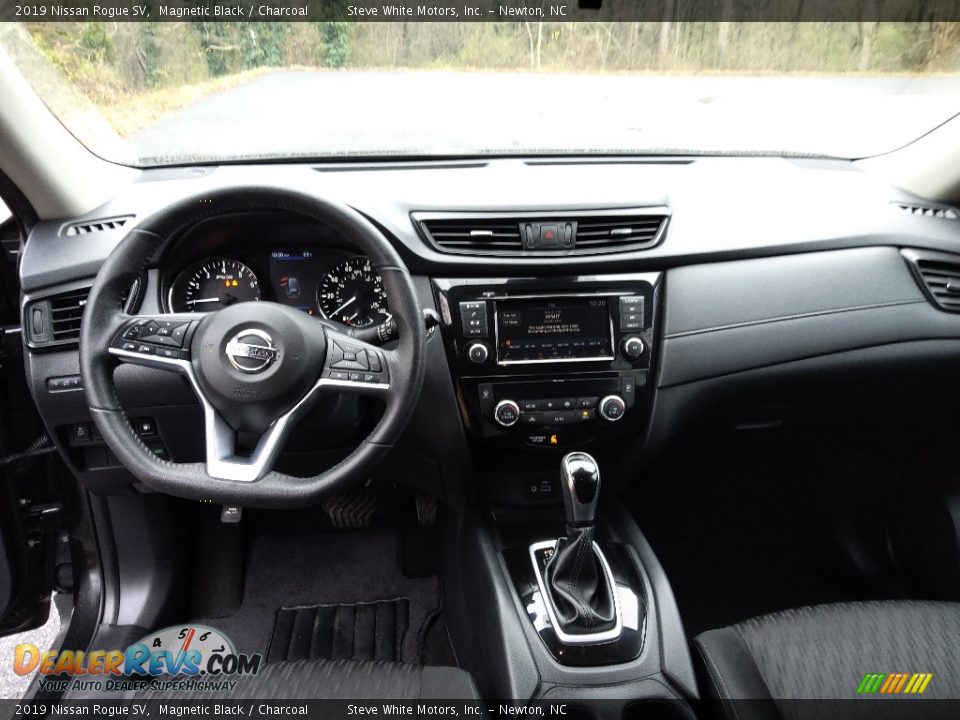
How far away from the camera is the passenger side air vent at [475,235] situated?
158 centimetres

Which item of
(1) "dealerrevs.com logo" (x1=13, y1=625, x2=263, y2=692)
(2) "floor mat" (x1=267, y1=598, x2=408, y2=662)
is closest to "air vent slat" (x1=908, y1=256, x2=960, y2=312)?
(2) "floor mat" (x1=267, y1=598, x2=408, y2=662)

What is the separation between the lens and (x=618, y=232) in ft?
5.38

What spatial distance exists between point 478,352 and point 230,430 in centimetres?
60

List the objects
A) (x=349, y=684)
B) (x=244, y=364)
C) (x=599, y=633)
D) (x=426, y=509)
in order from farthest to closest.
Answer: (x=426, y=509), (x=599, y=633), (x=349, y=684), (x=244, y=364)

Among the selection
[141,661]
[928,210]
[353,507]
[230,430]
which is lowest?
[141,661]

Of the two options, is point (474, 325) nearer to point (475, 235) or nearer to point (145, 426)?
point (475, 235)

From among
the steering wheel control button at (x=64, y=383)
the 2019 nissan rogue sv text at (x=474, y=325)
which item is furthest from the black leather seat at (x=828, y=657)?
the steering wheel control button at (x=64, y=383)

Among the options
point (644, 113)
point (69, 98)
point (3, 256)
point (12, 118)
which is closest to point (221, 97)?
point (69, 98)

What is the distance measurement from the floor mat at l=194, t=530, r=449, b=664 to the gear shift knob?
0.87 metres

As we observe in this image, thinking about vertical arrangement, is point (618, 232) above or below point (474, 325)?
above

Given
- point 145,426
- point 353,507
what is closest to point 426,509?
point 353,507

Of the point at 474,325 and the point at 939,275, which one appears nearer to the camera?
the point at 474,325

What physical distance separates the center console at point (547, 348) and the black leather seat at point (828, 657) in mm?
587

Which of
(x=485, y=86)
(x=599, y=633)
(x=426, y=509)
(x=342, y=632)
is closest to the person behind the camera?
(x=599, y=633)
